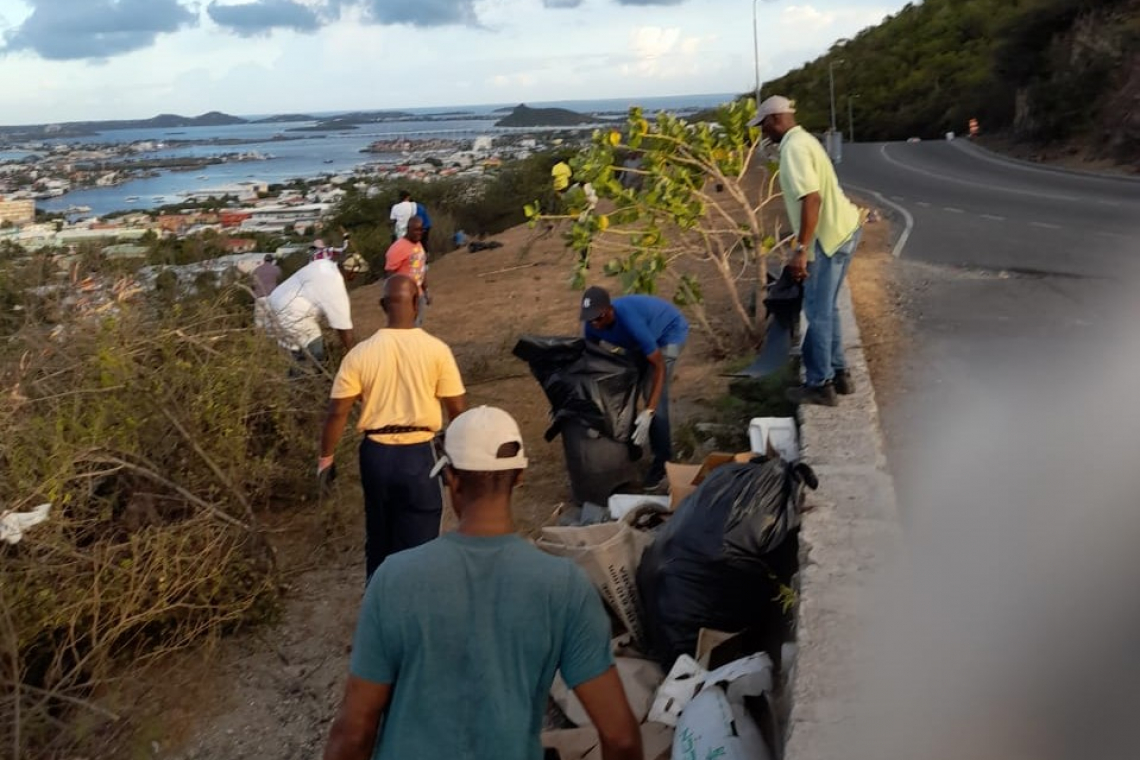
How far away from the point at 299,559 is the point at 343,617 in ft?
2.74

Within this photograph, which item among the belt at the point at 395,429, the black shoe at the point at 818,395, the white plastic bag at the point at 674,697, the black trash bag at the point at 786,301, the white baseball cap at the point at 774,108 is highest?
the white baseball cap at the point at 774,108

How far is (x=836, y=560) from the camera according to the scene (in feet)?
11.0

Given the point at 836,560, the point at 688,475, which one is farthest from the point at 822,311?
the point at 836,560

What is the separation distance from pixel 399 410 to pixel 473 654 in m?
2.20

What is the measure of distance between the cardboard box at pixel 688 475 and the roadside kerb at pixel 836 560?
0.39 metres

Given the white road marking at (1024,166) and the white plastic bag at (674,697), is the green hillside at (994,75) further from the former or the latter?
the white plastic bag at (674,697)

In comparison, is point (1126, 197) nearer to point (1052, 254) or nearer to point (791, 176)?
point (1052, 254)

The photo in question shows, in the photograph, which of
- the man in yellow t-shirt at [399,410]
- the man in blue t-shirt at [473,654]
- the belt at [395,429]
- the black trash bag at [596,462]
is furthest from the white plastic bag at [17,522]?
the black trash bag at [596,462]

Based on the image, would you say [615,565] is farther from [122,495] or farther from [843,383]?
[122,495]

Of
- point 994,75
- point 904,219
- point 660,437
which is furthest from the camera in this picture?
point 994,75

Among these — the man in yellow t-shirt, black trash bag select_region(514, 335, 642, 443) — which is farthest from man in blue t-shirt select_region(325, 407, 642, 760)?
black trash bag select_region(514, 335, 642, 443)

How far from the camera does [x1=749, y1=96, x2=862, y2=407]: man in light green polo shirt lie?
187 inches

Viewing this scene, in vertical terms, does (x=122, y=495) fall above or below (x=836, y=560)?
below

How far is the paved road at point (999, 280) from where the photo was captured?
19.0 ft
